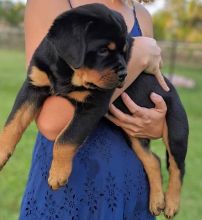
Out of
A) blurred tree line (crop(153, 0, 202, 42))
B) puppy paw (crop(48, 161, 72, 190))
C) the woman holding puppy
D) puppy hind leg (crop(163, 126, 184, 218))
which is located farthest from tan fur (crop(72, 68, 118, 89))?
blurred tree line (crop(153, 0, 202, 42))

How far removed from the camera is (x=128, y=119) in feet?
8.06

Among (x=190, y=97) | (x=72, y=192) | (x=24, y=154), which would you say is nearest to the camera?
(x=72, y=192)

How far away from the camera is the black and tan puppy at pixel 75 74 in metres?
2.20

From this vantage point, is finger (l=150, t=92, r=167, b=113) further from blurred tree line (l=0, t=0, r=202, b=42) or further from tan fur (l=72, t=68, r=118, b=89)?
blurred tree line (l=0, t=0, r=202, b=42)

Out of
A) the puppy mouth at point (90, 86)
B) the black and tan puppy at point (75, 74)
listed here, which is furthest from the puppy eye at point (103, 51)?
the puppy mouth at point (90, 86)

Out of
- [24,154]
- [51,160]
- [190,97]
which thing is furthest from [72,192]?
[190,97]

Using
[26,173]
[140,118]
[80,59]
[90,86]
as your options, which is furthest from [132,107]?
[26,173]

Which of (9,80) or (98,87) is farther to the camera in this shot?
(9,80)

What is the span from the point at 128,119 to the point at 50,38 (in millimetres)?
483

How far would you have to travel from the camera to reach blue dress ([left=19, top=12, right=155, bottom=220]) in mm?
2430

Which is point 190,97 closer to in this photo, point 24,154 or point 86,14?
point 24,154

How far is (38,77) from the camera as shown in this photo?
7.45 ft

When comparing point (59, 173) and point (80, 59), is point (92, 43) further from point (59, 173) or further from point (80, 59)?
point (59, 173)

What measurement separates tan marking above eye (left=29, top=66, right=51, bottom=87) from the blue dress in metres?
0.31
